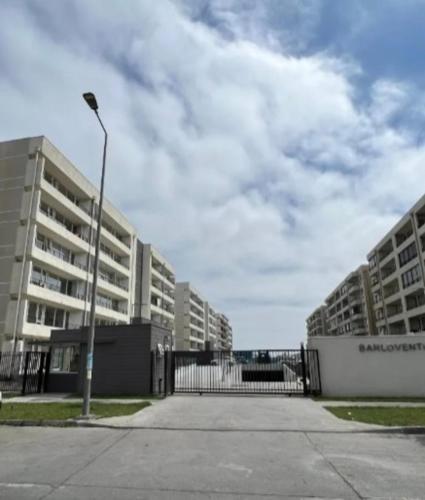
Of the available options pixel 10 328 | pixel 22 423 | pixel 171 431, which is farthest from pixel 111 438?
pixel 10 328

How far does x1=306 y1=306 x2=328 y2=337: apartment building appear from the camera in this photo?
422ft

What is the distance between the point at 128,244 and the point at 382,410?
150ft

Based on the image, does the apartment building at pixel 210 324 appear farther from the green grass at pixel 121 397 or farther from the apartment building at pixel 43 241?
the green grass at pixel 121 397

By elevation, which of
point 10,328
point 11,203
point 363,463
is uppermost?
point 11,203

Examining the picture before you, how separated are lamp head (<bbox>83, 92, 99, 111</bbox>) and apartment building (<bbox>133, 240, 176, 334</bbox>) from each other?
1860 inches

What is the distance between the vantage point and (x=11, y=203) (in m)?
32.8

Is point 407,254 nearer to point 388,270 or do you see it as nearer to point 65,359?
point 388,270

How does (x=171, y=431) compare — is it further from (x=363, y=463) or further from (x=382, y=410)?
(x=382, y=410)

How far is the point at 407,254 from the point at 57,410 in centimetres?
5326

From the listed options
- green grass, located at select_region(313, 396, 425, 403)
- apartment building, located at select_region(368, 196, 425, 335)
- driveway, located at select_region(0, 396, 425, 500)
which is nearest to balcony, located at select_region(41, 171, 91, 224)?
driveway, located at select_region(0, 396, 425, 500)

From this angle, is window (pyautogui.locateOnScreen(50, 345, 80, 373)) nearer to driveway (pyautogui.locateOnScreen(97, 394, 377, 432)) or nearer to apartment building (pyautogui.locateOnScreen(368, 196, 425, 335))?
driveway (pyautogui.locateOnScreen(97, 394, 377, 432))

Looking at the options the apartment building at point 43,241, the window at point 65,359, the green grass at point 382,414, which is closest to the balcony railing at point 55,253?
the apartment building at point 43,241

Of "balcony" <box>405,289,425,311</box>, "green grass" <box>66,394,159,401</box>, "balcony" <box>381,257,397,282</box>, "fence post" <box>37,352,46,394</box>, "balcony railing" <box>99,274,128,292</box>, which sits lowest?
"green grass" <box>66,394,159,401</box>

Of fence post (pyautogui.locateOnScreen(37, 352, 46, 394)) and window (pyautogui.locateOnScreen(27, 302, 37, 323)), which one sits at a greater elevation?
window (pyautogui.locateOnScreen(27, 302, 37, 323))
